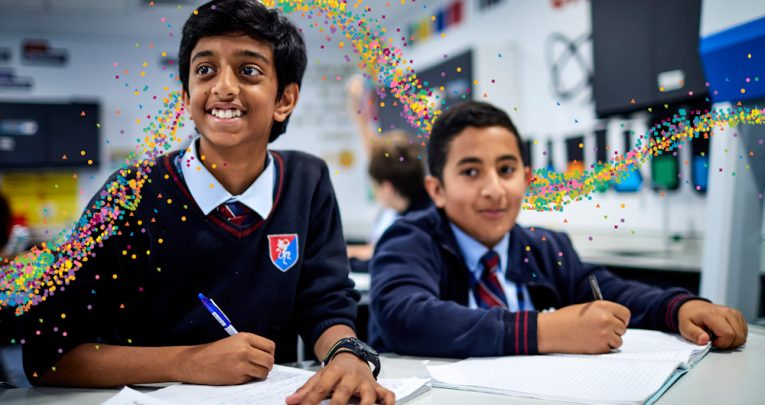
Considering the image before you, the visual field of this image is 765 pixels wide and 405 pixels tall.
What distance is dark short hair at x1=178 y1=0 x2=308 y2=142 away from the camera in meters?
0.88

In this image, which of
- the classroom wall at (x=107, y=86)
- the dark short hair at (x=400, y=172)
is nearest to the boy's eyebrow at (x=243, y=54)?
the dark short hair at (x=400, y=172)

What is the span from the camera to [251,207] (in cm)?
96

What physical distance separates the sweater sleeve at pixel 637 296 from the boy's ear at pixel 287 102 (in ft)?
2.18

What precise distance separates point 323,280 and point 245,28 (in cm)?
43

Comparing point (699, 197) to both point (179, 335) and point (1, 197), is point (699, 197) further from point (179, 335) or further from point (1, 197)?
point (1, 197)

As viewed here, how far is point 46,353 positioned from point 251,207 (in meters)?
0.35

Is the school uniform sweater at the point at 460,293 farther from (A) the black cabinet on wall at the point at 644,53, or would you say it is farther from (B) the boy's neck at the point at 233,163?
(A) the black cabinet on wall at the point at 644,53

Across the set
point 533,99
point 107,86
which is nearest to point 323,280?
point 533,99

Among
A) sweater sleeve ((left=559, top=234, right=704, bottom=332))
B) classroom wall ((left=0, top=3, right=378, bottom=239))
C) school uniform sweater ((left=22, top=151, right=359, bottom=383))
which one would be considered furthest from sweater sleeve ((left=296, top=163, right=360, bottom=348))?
classroom wall ((left=0, top=3, right=378, bottom=239))

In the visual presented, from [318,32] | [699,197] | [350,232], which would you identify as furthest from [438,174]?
[350,232]

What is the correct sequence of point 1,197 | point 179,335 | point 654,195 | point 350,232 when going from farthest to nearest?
1. point 350,232
2. point 654,195
3. point 1,197
4. point 179,335

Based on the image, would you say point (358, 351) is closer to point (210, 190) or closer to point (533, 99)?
point (210, 190)

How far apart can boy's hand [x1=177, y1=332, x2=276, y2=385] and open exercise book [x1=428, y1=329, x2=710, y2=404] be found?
0.24 metres

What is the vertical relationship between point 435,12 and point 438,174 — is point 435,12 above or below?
above
